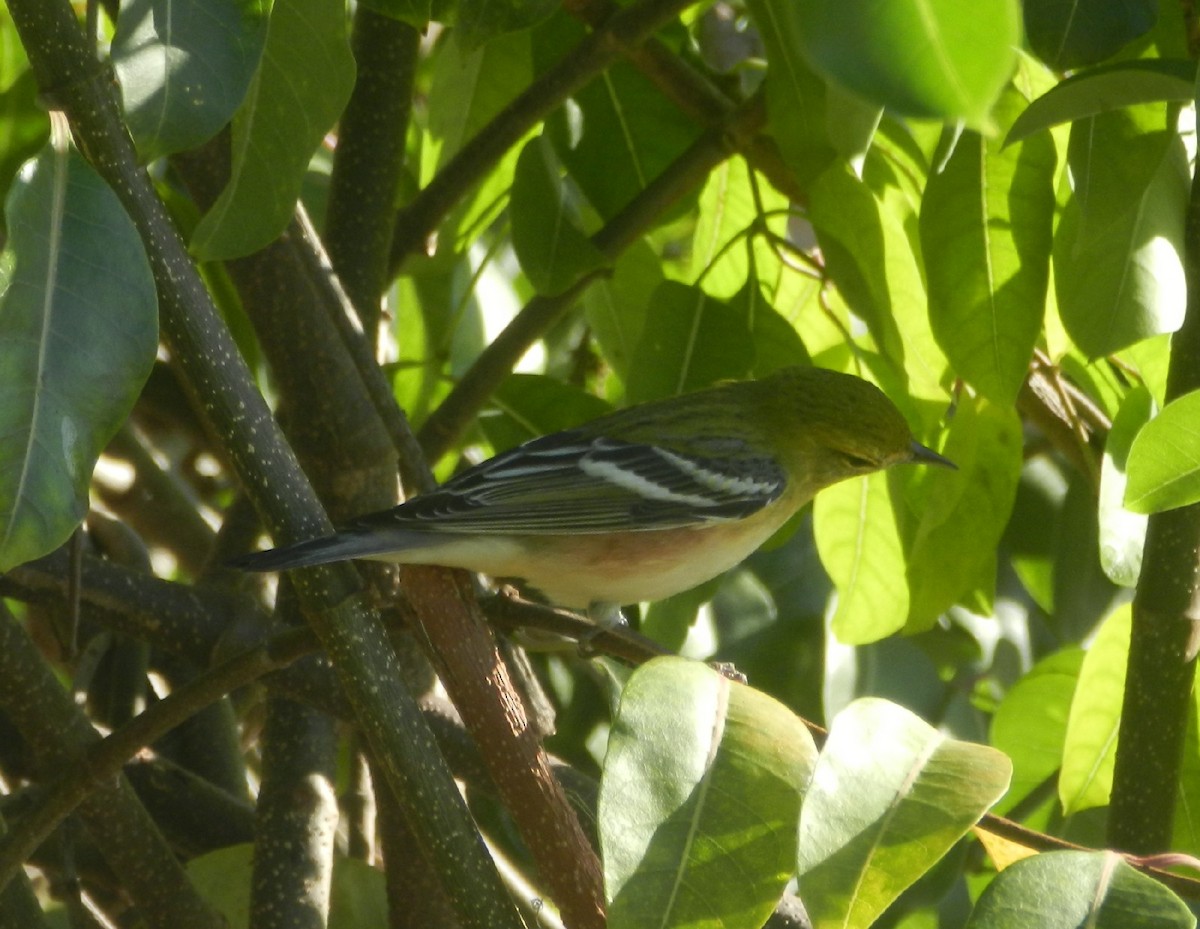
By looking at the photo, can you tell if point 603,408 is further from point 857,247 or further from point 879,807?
point 879,807

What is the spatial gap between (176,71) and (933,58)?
743mm

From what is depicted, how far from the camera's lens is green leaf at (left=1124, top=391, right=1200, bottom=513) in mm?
1446

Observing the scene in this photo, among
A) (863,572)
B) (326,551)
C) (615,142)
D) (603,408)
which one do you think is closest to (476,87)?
(615,142)

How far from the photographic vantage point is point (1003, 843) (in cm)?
154

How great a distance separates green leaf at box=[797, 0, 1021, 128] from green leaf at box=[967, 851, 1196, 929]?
671mm

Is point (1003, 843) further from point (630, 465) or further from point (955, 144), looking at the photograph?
point (630, 465)

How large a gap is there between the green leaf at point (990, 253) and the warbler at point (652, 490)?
17.7 inches

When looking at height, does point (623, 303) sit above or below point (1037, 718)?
above

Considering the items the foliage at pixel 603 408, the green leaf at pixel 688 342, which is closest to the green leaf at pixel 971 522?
the foliage at pixel 603 408

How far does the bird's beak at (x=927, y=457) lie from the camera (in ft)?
7.59

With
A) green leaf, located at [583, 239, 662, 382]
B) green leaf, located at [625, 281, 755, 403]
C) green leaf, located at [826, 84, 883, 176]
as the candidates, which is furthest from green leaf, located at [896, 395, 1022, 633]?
green leaf, located at [583, 239, 662, 382]

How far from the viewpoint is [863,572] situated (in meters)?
2.53

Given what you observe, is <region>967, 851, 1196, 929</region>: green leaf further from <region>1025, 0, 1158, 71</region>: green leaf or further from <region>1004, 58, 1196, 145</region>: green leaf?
<region>1025, 0, 1158, 71</region>: green leaf

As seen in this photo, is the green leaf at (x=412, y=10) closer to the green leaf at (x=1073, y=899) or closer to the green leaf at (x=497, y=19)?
→ the green leaf at (x=497, y=19)
